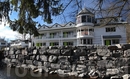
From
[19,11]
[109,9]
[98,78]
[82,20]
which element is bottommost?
[98,78]

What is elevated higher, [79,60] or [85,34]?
[85,34]

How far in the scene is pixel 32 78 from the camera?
30.9 feet

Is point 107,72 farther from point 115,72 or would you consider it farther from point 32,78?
point 32,78

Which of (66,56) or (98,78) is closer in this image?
(98,78)

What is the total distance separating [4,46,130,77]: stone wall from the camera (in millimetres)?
10000

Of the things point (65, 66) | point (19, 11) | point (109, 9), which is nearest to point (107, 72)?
point (65, 66)

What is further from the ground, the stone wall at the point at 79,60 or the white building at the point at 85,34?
the white building at the point at 85,34

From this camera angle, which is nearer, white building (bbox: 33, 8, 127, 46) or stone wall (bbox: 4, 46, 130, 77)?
stone wall (bbox: 4, 46, 130, 77)

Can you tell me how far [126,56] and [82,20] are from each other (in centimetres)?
1360

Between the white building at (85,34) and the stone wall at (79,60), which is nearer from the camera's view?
the stone wall at (79,60)

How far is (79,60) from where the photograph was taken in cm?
1138

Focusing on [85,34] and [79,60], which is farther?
[85,34]

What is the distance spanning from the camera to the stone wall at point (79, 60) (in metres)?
10.0

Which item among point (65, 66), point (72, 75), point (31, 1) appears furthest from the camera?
point (65, 66)
